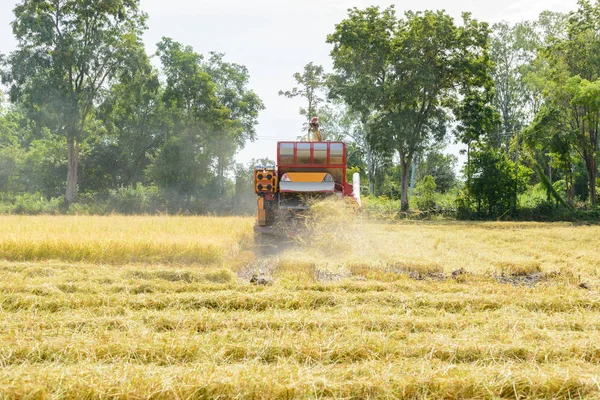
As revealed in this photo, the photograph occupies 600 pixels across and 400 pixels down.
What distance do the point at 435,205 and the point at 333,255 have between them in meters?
17.4

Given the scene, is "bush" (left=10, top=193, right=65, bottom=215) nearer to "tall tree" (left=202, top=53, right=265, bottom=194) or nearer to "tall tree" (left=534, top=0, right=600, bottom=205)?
"tall tree" (left=202, top=53, right=265, bottom=194)

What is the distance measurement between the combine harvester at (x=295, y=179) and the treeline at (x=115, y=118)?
17.9 metres

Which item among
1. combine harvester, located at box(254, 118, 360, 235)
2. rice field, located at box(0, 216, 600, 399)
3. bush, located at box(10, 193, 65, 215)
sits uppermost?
combine harvester, located at box(254, 118, 360, 235)

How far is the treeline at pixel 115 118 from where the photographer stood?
90.0 feet

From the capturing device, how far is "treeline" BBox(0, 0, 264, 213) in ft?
90.0

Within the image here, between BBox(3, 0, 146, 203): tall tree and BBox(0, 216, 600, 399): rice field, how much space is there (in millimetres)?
21271

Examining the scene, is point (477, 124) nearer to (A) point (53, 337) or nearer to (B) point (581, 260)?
(B) point (581, 260)

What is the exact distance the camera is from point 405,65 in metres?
25.5

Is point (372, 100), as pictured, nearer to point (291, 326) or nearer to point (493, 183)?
point (493, 183)

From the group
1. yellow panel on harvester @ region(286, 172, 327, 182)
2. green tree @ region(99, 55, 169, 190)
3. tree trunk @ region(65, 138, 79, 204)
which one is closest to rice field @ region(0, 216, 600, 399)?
yellow panel on harvester @ region(286, 172, 327, 182)

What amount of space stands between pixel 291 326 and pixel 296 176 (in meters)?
7.61

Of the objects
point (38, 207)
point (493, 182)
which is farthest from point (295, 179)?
point (38, 207)

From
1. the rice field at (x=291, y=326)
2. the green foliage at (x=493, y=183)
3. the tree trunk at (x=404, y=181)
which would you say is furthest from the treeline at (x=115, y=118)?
the rice field at (x=291, y=326)

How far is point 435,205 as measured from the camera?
25672 millimetres
